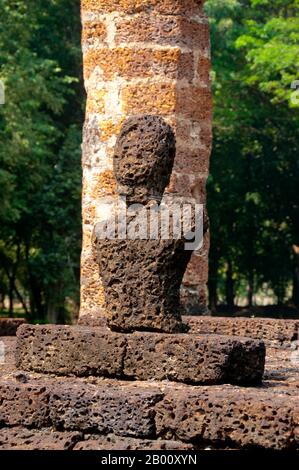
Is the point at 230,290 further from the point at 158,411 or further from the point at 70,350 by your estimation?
the point at 158,411

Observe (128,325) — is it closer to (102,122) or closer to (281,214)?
(102,122)

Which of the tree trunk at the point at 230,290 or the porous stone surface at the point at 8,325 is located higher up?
the tree trunk at the point at 230,290

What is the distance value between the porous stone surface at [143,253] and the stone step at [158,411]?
0.53 m

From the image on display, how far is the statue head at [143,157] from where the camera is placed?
7852 mm

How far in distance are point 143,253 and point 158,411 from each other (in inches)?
51.8

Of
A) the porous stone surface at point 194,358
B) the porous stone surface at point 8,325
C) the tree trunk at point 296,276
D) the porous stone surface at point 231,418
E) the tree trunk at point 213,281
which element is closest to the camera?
the porous stone surface at point 231,418

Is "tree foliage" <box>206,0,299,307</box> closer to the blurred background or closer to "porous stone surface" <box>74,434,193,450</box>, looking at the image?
the blurred background

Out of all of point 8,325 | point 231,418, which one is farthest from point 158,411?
point 8,325

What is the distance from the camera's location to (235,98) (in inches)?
1163

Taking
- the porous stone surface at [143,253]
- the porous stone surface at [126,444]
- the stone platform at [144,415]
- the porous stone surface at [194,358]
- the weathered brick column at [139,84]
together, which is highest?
the weathered brick column at [139,84]

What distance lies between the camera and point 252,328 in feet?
35.6

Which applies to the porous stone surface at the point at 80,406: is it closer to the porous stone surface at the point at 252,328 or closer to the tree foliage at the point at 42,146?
the porous stone surface at the point at 252,328

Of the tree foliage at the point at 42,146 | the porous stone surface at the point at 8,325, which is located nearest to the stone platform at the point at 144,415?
the porous stone surface at the point at 8,325

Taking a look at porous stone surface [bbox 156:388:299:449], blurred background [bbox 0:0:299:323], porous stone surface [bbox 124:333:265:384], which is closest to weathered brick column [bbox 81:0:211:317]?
porous stone surface [bbox 124:333:265:384]
